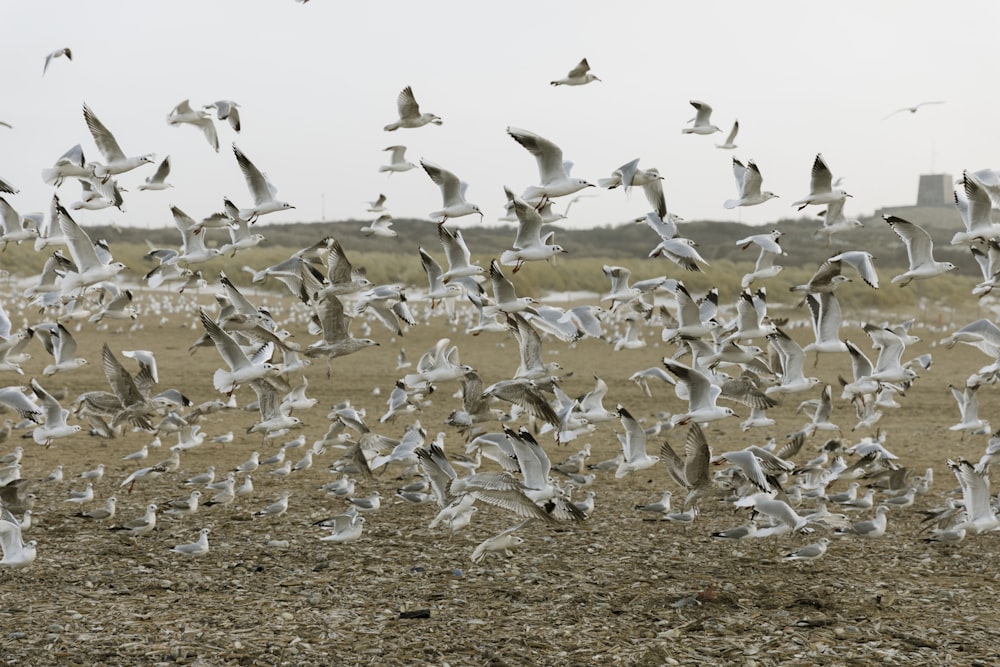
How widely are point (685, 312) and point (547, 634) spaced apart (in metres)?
5.20

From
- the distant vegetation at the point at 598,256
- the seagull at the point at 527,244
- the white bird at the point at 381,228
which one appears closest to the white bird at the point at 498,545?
the seagull at the point at 527,244

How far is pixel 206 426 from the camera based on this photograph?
1669 cm

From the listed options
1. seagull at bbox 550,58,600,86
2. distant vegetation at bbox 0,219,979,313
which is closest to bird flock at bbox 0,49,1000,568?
seagull at bbox 550,58,600,86

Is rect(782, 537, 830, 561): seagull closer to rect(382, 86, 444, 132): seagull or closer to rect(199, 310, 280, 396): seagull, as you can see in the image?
rect(199, 310, 280, 396): seagull

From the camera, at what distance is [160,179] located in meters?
13.5

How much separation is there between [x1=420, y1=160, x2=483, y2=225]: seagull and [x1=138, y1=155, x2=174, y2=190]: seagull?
4.15m

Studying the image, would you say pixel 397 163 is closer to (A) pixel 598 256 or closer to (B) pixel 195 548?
(B) pixel 195 548

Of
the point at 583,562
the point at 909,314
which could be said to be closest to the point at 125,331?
the point at 583,562

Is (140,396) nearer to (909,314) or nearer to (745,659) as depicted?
(745,659)

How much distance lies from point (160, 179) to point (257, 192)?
93.6 inches

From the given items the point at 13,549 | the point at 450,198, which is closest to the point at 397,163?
the point at 450,198

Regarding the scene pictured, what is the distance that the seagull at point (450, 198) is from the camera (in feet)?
37.3

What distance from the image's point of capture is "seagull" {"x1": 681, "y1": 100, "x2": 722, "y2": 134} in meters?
13.6

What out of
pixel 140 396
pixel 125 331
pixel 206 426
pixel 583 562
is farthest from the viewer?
pixel 125 331
